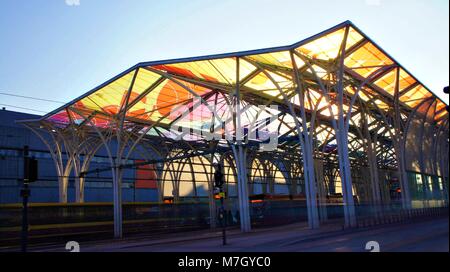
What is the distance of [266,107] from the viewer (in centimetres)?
3931

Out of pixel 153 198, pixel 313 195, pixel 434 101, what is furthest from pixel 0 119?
pixel 434 101

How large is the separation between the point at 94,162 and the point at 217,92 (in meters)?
26.8

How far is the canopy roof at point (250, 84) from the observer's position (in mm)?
27234

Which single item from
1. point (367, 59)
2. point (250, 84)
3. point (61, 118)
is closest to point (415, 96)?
point (367, 59)

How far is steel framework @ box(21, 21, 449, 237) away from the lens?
28.1 metres

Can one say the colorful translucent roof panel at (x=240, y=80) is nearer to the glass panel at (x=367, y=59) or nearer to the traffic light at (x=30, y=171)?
the glass panel at (x=367, y=59)

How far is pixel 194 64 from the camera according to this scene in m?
28.7

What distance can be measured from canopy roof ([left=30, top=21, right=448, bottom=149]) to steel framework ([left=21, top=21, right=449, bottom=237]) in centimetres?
9

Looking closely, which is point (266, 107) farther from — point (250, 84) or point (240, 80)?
point (240, 80)

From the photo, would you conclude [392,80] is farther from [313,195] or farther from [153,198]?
[153,198]

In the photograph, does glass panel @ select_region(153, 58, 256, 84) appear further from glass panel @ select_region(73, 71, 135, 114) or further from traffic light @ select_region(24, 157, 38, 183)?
traffic light @ select_region(24, 157, 38, 183)

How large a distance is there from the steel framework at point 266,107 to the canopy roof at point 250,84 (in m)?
0.09

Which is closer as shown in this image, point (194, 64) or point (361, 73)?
point (194, 64)
